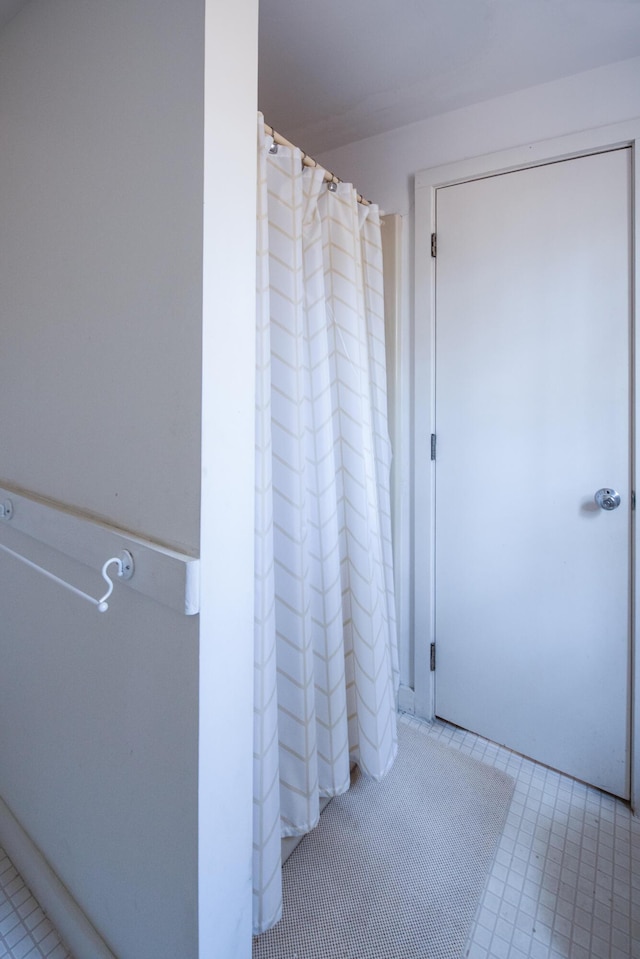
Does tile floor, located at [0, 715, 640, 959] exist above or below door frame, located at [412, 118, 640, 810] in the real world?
below

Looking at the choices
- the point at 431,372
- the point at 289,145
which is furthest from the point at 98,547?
the point at 431,372

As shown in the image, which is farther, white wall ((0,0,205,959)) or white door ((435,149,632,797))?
white door ((435,149,632,797))

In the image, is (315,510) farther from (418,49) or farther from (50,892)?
(418,49)

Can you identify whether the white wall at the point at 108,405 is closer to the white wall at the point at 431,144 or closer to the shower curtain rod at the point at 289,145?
the shower curtain rod at the point at 289,145

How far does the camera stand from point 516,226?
1.59m

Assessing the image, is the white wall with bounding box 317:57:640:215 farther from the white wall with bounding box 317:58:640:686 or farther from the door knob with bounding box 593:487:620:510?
the door knob with bounding box 593:487:620:510

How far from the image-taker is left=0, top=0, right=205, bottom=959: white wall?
2.63ft

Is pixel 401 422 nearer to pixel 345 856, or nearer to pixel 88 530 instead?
pixel 88 530

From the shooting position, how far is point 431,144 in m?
1.72

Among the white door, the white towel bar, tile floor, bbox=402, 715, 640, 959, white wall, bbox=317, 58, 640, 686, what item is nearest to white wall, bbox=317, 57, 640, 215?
white wall, bbox=317, 58, 640, 686

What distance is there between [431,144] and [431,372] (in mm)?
806

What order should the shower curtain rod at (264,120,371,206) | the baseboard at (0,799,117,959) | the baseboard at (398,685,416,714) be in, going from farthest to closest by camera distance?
1. the baseboard at (398,685,416,714)
2. the shower curtain rod at (264,120,371,206)
3. the baseboard at (0,799,117,959)

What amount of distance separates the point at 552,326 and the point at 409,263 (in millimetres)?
591

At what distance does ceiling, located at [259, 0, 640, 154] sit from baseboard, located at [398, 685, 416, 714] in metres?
2.13
